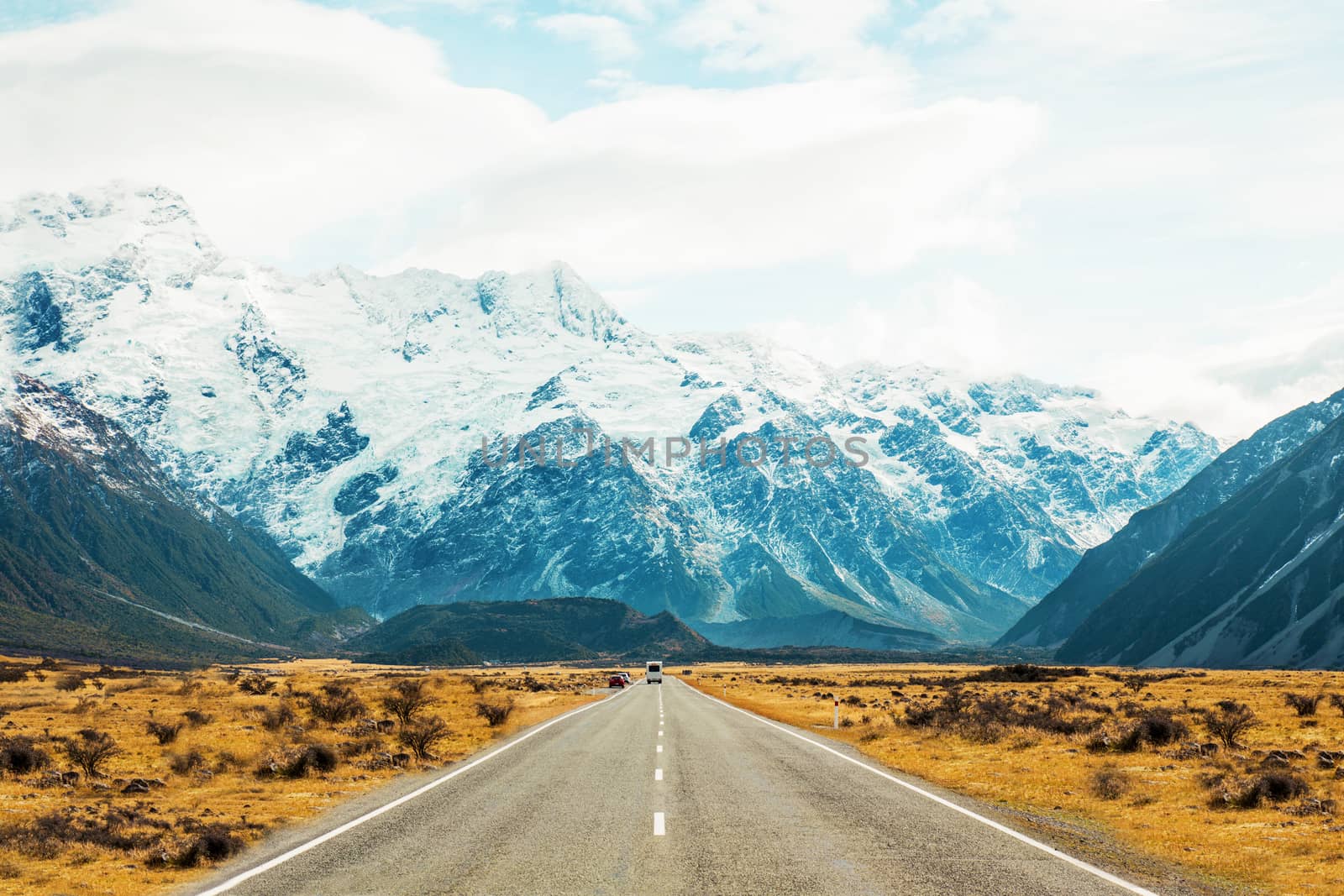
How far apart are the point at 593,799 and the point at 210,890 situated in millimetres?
9308

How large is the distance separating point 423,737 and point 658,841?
17339 millimetres

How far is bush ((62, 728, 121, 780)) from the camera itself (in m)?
28.4

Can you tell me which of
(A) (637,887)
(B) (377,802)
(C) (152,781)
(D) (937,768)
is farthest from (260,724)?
(A) (637,887)

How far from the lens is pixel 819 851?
1722cm

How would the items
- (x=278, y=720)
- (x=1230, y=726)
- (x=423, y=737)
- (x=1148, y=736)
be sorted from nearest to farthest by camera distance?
(x=423, y=737)
(x=1148, y=736)
(x=1230, y=726)
(x=278, y=720)

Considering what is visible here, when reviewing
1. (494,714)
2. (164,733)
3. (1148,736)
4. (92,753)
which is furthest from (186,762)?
(1148,736)

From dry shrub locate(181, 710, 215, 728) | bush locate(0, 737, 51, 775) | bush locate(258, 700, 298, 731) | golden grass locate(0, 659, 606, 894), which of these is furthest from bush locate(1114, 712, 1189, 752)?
dry shrub locate(181, 710, 215, 728)

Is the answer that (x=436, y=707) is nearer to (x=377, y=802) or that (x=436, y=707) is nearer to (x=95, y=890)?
(x=377, y=802)

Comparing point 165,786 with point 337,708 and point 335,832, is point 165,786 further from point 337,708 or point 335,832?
point 337,708

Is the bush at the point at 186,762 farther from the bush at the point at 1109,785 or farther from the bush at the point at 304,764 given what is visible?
the bush at the point at 1109,785

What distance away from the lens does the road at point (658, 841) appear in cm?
1512

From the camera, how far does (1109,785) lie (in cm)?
2491

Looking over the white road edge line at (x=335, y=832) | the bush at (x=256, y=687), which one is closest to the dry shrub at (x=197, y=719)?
the white road edge line at (x=335, y=832)

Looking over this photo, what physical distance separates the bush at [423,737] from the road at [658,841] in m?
3.37
